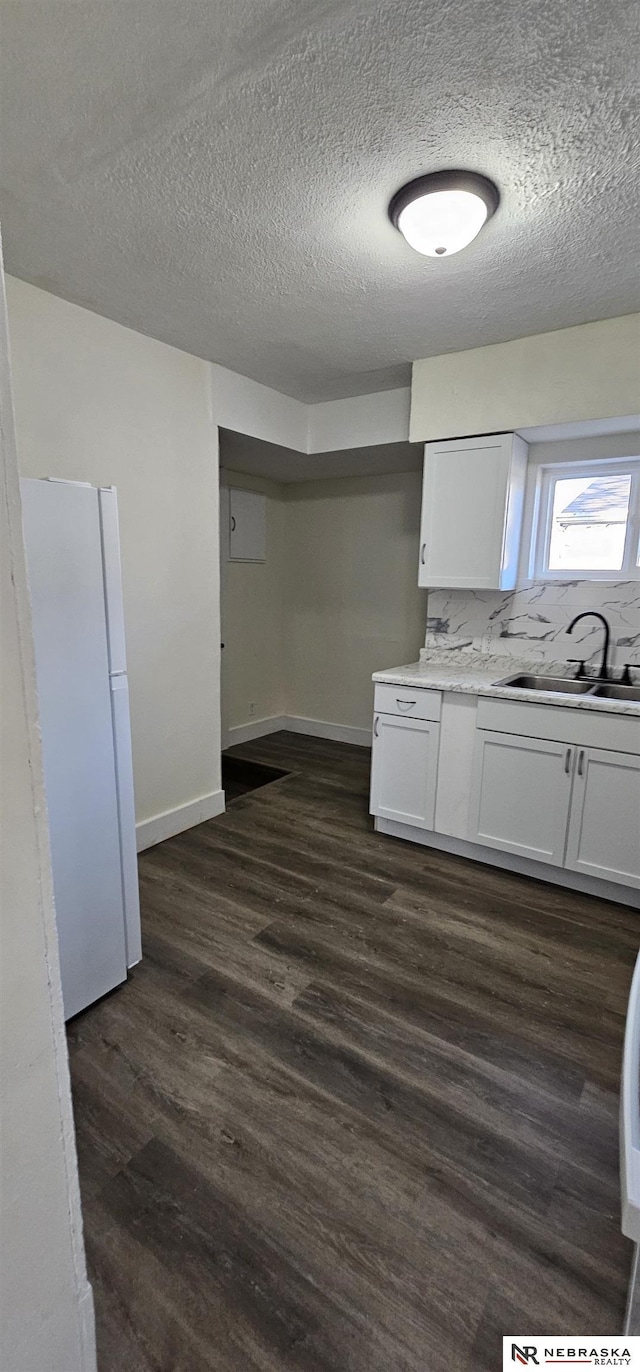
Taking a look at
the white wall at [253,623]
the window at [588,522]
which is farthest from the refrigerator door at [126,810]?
the white wall at [253,623]

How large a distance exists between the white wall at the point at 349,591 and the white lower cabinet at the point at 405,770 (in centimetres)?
158

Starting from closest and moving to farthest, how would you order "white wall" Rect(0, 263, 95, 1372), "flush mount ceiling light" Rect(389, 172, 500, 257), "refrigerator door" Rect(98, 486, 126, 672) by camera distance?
"white wall" Rect(0, 263, 95, 1372)
"flush mount ceiling light" Rect(389, 172, 500, 257)
"refrigerator door" Rect(98, 486, 126, 672)

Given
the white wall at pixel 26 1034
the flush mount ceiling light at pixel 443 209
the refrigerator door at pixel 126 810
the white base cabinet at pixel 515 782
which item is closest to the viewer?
the white wall at pixel 26 1034

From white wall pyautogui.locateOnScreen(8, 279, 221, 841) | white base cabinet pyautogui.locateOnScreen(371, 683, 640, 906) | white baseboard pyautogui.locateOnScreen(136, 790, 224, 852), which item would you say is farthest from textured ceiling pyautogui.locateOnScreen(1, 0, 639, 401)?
white baseboard pyautogui.locateOnScreen(136, 790, 224, 852)

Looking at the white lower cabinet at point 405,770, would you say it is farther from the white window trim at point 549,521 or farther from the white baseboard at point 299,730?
the white baseboard at point 299,730

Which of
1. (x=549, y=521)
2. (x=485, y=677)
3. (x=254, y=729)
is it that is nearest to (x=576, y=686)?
(x=485, y=677)

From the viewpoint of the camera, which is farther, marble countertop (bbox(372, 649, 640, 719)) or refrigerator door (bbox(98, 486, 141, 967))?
marble countertop (bbox(372, 649, 640, 719))

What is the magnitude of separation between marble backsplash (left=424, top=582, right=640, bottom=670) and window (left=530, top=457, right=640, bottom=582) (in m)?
0.10

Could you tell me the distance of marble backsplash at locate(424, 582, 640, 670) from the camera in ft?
9.49

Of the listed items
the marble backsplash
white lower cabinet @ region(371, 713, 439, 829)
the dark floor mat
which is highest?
the marble backsplash

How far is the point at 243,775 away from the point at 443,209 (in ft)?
10.9

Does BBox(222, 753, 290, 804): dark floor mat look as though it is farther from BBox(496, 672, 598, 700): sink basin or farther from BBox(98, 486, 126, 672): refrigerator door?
BBox(98, 486, 126, 672): refrigerator door

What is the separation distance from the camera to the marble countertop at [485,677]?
242 cm

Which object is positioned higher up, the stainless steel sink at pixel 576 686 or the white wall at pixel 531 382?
the white wall at pixel 531 382
